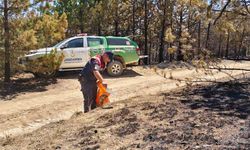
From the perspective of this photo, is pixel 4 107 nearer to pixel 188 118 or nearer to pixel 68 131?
pixel 68 131

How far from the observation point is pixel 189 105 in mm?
6984

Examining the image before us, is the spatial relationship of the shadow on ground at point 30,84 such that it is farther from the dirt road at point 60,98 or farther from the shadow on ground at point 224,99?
the shadow on ground at point 224,99

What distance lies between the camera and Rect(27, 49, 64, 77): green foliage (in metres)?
14.4

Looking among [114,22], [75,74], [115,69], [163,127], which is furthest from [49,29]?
[114,22]

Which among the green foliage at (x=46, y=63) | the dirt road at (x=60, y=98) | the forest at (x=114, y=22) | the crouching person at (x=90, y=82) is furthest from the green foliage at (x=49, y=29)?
the crouching person at (x=90, y=82)

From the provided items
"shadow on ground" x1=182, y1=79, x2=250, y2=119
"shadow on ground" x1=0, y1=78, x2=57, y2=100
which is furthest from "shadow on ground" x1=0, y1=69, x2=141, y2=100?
"shadow on ground" x1=182, y1=79, x2=250, y2=119

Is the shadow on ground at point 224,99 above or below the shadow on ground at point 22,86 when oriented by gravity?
above

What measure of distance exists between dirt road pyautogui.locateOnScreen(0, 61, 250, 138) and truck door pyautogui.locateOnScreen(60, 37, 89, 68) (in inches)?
22.7

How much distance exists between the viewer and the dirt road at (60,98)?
9.07 m

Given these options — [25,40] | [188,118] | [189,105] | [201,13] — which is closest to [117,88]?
[25,40]

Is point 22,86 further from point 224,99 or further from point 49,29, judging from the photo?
point 224,99

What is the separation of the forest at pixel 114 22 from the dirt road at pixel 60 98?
100 cm

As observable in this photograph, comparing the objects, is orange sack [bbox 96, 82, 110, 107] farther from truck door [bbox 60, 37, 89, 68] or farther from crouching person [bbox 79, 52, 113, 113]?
truck door [bbox 60, 37, 89, 68]

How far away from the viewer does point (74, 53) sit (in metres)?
16.4
